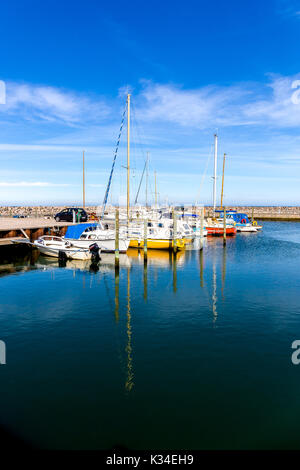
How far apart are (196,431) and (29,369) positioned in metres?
5.78

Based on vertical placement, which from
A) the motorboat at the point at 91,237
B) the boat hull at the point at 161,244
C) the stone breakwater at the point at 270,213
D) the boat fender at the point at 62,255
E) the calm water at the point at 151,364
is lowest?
the calm water at the point at 151,364

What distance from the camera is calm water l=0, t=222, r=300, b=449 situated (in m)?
7.45

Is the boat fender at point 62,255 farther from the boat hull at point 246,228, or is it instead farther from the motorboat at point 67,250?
the boat hull at point 246,228

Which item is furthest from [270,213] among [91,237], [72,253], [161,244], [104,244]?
[72,253]

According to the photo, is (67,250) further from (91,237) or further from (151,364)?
(151,364)

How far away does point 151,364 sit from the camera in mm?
10398

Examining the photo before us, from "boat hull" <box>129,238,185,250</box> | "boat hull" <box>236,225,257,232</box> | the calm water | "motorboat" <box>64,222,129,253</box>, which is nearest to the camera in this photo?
the calm water

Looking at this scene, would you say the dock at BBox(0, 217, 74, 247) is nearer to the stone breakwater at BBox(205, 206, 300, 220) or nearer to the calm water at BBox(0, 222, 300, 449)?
the calm water at BBox(0, 222, 300, 449)

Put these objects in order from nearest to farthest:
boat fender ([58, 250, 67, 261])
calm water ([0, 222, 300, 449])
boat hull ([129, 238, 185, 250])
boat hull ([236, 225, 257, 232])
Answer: calm water ([0, 222, 300, 449])
boat fender ([58, 250, 67, 261])
boat hull ([129, 238, 185, 250])
boat hull ([236, 225, 257, 232])

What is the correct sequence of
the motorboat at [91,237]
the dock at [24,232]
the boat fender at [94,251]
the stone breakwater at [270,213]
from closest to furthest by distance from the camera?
the boat fender at [94,251] < the motorboat at [91,237] < the dock at [24,232] < the stone breakwater at [270,213]

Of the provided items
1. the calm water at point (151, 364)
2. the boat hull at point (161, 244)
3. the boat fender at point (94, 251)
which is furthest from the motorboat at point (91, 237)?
the calm water at point (151, 364)

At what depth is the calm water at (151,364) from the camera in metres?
7.45

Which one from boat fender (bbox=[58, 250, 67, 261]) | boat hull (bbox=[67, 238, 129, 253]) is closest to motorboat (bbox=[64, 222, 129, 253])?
boat hull (bbox=[67, 238, 129, 253])
